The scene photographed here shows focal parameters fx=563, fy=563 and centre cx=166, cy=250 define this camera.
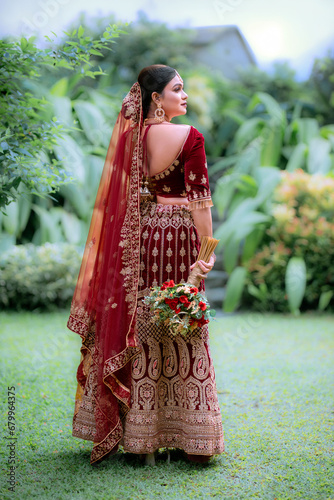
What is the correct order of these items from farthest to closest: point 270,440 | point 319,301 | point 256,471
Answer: point 319,301
point 270,440
point 256,471

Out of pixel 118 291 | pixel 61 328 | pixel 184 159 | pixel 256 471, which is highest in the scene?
pixel 184 159

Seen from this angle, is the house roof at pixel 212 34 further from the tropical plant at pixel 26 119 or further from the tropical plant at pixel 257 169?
the tropical plant at pixel 26 119

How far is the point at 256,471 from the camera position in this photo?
7.30ft

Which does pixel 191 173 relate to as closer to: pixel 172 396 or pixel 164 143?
pixel 164 143

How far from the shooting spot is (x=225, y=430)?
8.86 ft

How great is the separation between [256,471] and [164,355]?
0.58 m

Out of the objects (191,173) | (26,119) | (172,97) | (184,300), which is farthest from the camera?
(26,119)

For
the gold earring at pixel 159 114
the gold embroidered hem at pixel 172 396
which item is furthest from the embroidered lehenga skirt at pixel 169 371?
the gold earring at pixel 159 114

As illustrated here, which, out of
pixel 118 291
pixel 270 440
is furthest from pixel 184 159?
pixel 270 440

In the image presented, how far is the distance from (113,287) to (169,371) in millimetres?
427

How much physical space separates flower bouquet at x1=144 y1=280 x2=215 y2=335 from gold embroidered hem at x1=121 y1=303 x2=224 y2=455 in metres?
0.14

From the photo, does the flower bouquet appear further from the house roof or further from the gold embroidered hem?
the house roof

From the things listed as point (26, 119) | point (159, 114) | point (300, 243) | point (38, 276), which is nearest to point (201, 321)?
point (159, 114)

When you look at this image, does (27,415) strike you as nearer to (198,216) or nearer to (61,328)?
(198,216)
